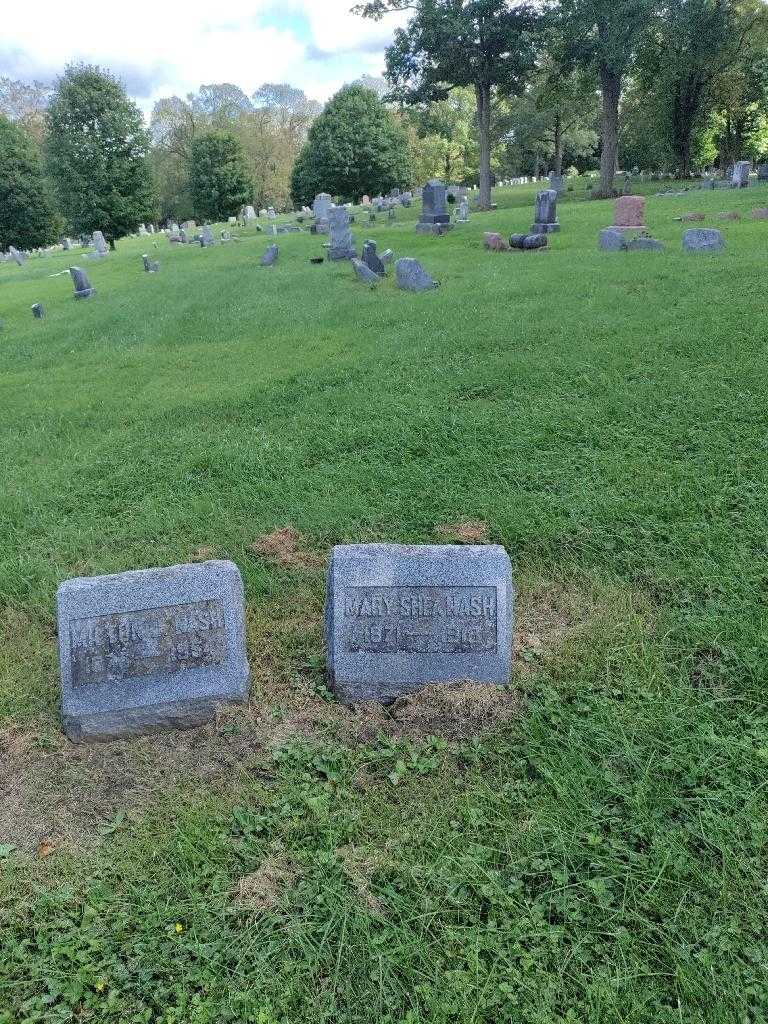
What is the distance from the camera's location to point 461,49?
974 inches

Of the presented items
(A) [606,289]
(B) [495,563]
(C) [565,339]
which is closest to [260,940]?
(B) [495,563]

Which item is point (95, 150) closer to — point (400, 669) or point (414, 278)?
point (414, 278)

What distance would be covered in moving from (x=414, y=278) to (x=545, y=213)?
21.0ft

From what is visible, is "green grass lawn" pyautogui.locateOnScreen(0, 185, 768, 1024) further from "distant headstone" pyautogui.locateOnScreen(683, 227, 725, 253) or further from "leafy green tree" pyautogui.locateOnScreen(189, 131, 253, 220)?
"leafy green tree" pyautogui.locateOnScreen(189, 131, 253, 220)

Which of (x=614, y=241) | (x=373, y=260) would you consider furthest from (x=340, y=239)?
(x=614, y=241)

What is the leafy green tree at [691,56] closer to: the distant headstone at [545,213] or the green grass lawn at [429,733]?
the distant headstone at [545,213]

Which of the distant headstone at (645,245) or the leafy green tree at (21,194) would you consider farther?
the leafy green tree at (21,194)

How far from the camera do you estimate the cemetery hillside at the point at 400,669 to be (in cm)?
222

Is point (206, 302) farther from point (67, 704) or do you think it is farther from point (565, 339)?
point (67, 704)

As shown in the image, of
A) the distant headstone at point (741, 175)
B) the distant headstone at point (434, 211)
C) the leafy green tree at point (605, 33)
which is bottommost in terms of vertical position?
the distant headstone at point (434, 211)

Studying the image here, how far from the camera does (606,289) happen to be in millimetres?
9227

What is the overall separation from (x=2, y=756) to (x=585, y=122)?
174 ft

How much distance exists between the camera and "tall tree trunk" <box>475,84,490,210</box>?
26.0 metres

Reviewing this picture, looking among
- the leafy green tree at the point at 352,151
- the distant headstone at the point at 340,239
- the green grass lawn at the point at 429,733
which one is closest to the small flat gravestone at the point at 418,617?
the green grass lawn at the point at 429,733
